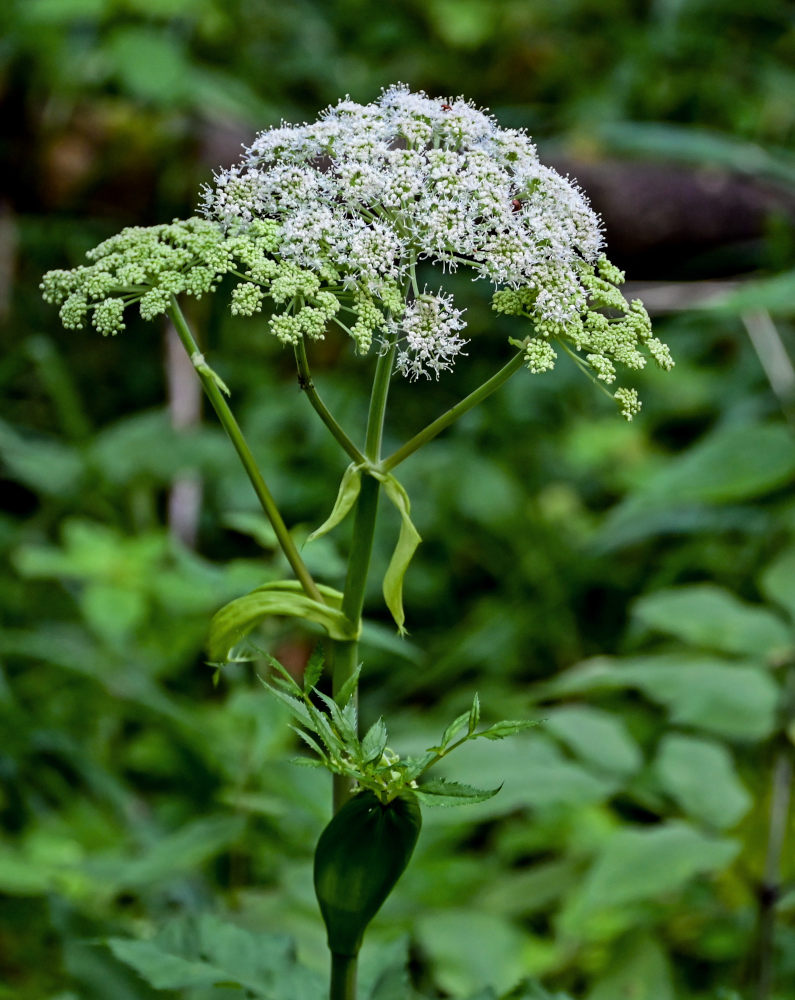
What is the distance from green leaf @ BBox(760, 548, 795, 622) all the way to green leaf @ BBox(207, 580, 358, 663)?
3.79 feet

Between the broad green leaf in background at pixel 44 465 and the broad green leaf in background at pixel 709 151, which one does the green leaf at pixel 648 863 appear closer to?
the broad green leaf in background at pixel 44 465

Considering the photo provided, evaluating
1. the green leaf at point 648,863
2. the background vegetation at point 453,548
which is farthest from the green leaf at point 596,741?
the green leaf at point 648,863

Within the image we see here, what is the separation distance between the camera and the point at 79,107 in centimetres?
394

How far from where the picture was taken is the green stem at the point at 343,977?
1.01 metres

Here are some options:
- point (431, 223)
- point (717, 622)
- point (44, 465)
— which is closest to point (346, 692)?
point (431, 223)

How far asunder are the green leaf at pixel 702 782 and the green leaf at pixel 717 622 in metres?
0.19

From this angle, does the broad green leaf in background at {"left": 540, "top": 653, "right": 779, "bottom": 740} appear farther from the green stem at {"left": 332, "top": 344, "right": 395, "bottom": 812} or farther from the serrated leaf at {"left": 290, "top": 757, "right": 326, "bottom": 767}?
the serrated leaf at {"left": 290, "top": 757, "right": 326, "bottom": 767}

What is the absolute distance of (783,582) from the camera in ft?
6.25

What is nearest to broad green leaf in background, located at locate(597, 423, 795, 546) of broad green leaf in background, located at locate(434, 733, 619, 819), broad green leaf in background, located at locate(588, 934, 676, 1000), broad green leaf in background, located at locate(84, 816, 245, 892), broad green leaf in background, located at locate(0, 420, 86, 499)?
broad green leaf in background, located at locate(434, 733, 619, 819)

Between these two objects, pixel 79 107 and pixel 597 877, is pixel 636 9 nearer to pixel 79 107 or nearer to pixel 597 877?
pixel 79 107

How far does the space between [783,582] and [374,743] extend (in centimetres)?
128

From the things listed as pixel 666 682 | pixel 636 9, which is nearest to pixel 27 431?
pixel 666 682

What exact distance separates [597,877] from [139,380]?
2840 millimetres

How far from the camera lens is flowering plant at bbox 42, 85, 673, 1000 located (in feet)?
2.88
